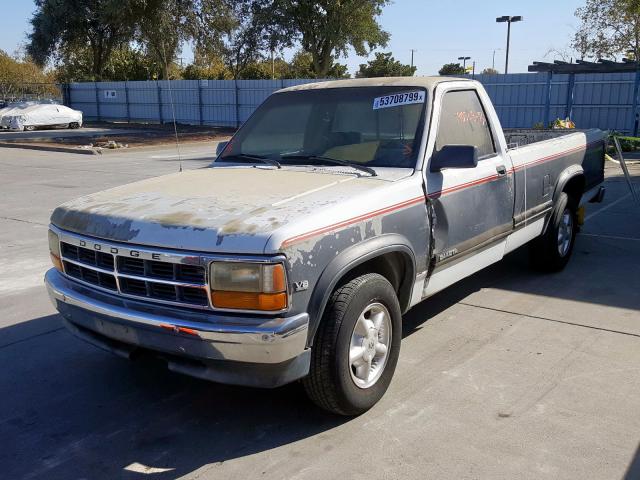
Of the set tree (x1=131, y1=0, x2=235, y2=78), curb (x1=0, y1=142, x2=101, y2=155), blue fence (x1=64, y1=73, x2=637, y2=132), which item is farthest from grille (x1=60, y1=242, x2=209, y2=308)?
tree (x1=131, y1=0, x2=235, y2=78)

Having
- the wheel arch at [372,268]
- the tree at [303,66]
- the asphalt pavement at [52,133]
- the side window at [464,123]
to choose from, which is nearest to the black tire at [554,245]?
the side window at [464,123]

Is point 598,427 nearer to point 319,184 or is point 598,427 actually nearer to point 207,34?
point 319,184

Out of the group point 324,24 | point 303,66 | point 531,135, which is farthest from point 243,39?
point 531,135

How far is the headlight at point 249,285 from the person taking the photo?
3.04 meters

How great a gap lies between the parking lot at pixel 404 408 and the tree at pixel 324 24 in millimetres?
35584

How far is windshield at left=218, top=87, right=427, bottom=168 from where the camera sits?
438 centimetres

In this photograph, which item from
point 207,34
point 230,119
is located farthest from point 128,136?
point 207,34

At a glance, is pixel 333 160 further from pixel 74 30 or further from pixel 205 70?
pixel 205 70

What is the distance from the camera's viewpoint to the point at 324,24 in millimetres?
39000

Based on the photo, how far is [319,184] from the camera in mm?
3871

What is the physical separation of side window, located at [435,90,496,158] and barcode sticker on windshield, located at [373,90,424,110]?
20cm

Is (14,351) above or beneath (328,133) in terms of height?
beneath

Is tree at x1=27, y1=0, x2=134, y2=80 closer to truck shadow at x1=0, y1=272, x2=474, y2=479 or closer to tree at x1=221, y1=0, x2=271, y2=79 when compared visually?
tree at x1=221, y1=0, x2=271, y2=79

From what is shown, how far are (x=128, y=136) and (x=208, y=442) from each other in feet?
82.8
